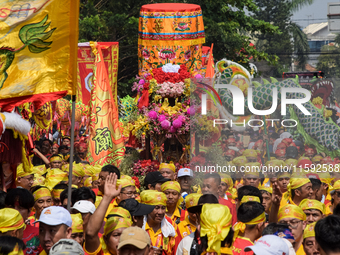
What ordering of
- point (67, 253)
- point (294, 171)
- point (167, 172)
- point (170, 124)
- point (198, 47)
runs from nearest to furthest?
point (67, 253) < point (294, 171) < point (167, 172) < point (170, 124) < point (198, 47)

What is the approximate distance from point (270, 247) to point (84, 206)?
219cm

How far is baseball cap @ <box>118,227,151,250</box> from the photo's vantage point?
3.81 metres

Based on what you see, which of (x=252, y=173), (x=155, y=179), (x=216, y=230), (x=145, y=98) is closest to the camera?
(x=216, y=230)

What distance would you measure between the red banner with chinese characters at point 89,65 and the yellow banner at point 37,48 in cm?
624

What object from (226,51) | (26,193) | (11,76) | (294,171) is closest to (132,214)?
(26,193)

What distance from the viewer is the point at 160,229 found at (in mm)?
5695

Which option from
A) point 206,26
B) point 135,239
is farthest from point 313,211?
point 206,26

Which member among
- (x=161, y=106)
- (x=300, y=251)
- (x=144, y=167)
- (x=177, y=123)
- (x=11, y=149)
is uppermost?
(x=11, y=149)

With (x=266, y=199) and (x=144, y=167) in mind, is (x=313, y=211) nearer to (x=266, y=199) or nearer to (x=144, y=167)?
(x=266, y=199)

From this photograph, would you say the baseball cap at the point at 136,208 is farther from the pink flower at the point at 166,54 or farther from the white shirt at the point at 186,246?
the pink flower at the point at 166,54

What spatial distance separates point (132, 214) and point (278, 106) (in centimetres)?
289

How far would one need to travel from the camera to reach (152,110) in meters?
10.0

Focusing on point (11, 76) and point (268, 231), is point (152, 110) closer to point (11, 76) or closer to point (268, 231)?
point (11, 76)

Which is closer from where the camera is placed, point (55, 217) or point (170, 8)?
point (55, 217)
